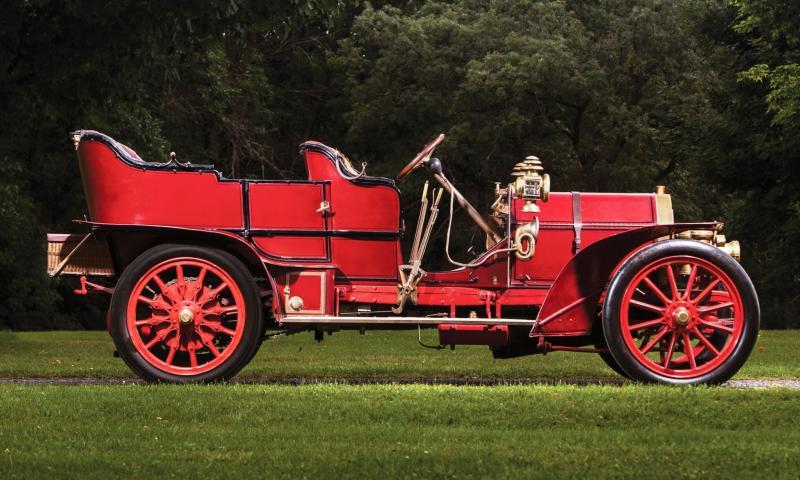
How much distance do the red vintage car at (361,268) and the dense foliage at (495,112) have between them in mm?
17200

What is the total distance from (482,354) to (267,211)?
255 inches

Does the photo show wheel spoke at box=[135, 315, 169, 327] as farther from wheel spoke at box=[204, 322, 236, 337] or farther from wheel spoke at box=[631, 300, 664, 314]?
wheel spoke at box=[631, 300, 664, 314]

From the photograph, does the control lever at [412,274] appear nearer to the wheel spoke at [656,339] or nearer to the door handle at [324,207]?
the door handle at [324,207]

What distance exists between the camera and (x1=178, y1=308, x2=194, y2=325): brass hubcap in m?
10.0

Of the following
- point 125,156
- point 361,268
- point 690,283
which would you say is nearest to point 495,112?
point 361,268

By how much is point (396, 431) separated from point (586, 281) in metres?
2.89

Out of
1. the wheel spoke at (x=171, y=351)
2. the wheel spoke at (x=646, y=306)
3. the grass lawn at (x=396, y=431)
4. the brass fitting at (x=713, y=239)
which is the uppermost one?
the brass fitting at (x=713, y=239)

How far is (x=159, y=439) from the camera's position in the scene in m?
7.50

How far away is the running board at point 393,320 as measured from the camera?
9.96 metres

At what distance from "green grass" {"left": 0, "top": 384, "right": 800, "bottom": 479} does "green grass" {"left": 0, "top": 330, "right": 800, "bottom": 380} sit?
271 cm

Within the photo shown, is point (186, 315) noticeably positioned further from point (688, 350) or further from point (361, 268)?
point (688, 350)

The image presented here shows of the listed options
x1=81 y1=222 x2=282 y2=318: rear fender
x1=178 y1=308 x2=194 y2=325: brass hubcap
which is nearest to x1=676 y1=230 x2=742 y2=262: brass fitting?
x1=81 y1=222 x2=282 y2=318: rear fender

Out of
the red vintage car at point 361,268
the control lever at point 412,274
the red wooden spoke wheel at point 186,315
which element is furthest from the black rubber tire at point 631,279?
the red wooden spoke wheel at point 186,315

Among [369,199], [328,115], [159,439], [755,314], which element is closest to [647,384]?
[755,314]
